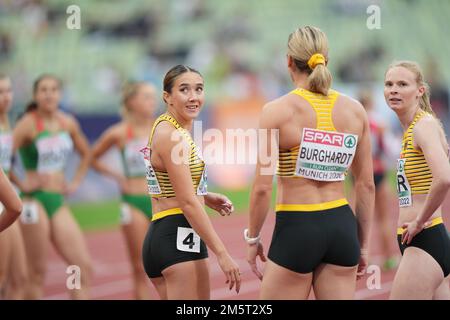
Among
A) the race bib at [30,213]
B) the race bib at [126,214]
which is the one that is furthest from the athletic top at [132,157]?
the race bib at [30,213]

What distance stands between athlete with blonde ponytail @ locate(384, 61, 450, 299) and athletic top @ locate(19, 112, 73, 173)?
4236mm

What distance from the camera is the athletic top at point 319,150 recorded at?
15.4 ft

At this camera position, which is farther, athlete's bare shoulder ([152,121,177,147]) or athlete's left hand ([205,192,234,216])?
athlete's left hand ([205,192,234,216])

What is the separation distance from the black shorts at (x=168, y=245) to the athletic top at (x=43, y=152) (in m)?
3.81

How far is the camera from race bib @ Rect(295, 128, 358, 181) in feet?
15.4

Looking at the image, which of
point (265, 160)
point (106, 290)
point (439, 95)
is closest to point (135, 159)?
point (106, 290)

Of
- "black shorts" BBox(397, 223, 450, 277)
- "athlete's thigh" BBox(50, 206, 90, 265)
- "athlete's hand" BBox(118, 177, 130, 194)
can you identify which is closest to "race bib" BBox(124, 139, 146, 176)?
"athlete's hand" BBox(118, 177, 130, 194)

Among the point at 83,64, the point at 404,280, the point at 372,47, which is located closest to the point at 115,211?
the point at 83,64

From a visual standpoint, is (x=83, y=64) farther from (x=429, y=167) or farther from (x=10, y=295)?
(x=429, y=167)

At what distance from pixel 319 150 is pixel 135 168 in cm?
426

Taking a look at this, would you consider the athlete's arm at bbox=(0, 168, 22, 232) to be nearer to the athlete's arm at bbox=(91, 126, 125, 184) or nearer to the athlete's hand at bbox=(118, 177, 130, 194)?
the athlete's hand at bbox=(118, 177, 130, 194)

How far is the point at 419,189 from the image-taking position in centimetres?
524

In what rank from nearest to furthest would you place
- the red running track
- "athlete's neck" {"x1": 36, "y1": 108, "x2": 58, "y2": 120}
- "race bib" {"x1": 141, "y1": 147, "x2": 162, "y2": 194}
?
"race bib" {"x1": 141, "y1": 147, "x2": 162, "y2": 194}, "athlete's neck" {"x1": 36, "y1": 108, "x2": 58, "y2": 120}, the red running track

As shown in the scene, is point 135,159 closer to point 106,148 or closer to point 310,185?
point 106,148
